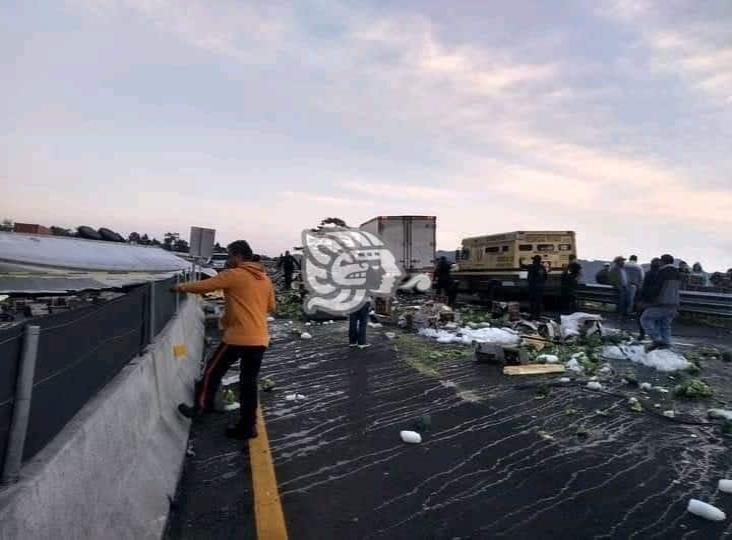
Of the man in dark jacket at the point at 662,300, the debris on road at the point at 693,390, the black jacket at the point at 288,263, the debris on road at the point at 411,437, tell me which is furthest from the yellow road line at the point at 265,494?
the black jacket at the point at 288,263

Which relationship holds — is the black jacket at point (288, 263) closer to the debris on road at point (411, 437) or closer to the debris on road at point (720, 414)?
the debris on road at point (720, 414)

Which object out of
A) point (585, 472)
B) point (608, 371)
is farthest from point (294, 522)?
point (608, 371)

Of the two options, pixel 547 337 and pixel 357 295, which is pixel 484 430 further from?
pixel 357 295

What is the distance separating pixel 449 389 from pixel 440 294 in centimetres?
1702

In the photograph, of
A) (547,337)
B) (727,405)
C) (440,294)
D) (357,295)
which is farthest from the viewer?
(440,294)

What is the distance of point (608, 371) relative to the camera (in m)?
9.33

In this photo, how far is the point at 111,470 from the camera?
120 inches

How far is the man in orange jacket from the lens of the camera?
552 centimetres

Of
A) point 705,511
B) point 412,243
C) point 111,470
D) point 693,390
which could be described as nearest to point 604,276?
point 412,243

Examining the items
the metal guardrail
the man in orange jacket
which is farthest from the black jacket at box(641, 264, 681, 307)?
the man in orange jacket

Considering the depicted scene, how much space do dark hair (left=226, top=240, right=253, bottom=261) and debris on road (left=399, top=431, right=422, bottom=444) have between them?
2348mm

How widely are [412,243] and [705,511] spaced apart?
22.9 m

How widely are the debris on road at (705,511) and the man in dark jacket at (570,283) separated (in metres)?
15.2

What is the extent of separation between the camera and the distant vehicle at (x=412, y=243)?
86.3 ft
